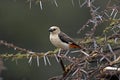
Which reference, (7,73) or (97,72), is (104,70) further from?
(7,73)

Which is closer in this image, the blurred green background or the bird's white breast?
the bird's white breast

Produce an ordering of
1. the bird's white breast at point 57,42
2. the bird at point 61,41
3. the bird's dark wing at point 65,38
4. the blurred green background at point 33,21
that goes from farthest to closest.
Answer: the blurred green background at point 33,21, the bird's dark wing at point 65,38, the bird's white breast at point 57,42, the bird at point 61,41

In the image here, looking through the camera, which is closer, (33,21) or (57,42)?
(57,42)

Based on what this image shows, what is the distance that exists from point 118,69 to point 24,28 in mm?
19823

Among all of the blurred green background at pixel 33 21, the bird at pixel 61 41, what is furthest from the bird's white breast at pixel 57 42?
the blurred green background at pixel 33 21

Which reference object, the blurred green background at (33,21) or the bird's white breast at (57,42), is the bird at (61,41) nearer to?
the bird's white breast at (57,42)

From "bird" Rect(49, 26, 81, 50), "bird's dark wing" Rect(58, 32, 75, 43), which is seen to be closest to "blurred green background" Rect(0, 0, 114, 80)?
"bird" Rect(49, 26, 81, 50)

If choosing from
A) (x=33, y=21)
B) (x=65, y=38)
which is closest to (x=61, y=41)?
(x=65, y=38)

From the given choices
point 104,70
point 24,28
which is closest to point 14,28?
point 24,28

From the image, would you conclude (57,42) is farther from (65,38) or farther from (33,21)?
(33,21)

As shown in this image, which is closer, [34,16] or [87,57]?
[87,57]

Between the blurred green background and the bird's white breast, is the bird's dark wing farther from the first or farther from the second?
the blurred green background

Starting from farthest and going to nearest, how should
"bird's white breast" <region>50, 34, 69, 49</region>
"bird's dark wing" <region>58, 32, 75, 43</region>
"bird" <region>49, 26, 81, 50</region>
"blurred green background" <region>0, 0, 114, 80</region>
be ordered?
1. "blurred green background" <region>0, 0, 114, 80</region>
2. "bird's dark wing" <region>58, 32, 75, 43</region>
3. "bird's white breast" <region>50, 34, 69, 49</region>
4. "bird" <region>49, 26, 81, 50</region>

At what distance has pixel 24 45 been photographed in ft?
73.0
